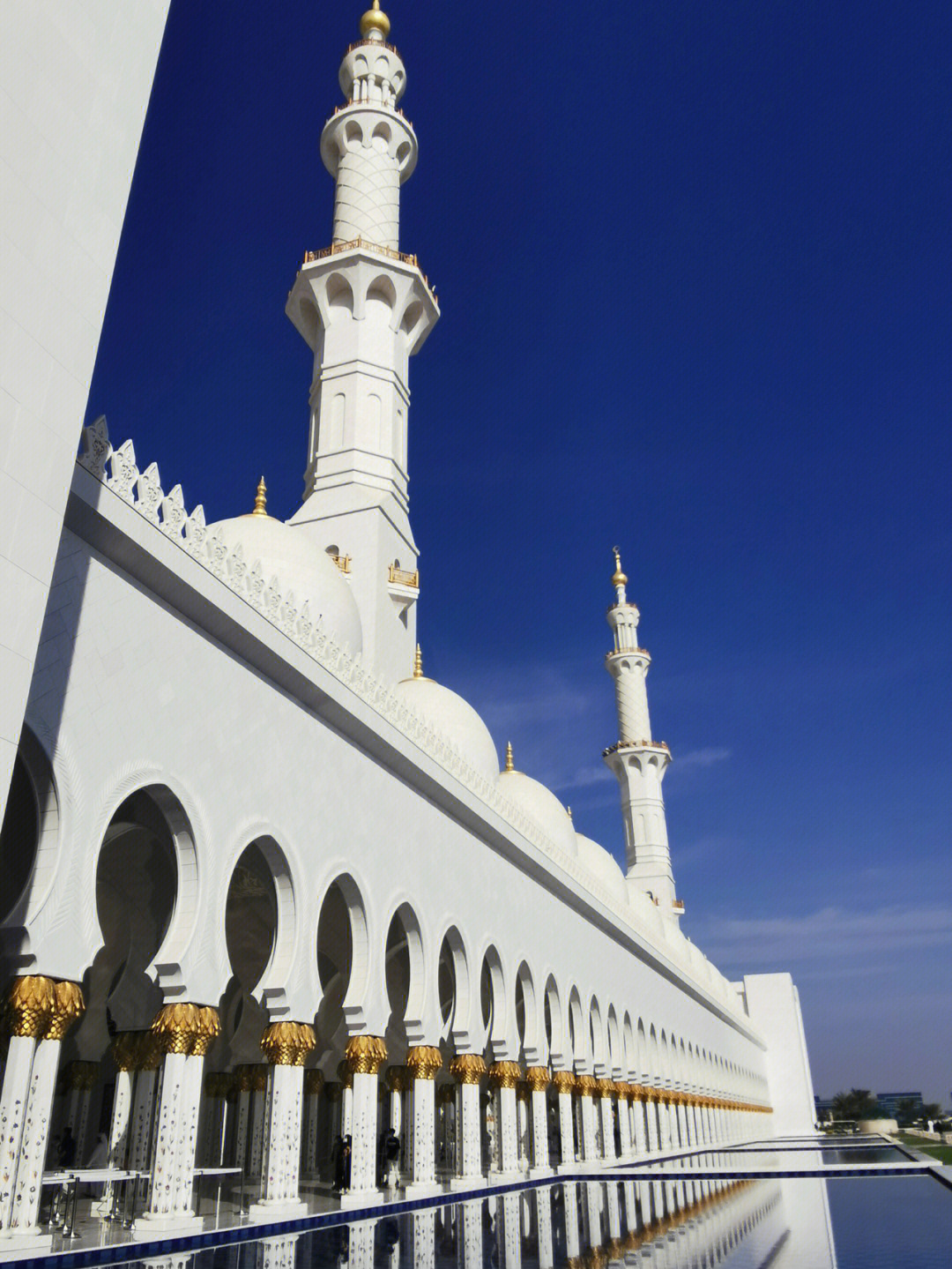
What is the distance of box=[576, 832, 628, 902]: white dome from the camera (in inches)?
885

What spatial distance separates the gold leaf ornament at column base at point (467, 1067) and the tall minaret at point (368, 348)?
6.07 meters

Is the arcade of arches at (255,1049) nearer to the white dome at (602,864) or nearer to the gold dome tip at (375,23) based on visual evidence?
the white dome at (602,864)

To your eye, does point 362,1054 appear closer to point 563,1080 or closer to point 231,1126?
point 231,1126

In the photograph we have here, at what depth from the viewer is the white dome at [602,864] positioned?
22.5 m

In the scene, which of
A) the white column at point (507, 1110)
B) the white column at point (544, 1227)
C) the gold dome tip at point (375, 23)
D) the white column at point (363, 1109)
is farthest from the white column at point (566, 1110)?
the gold dome tip at point (375, 23)

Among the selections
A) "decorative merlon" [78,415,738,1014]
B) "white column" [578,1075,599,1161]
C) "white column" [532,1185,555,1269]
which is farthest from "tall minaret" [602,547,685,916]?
"white column" [532,1185,555,1269]

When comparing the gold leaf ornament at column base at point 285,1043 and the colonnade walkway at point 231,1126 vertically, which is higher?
the gold leaf ornament at column base at point 285,1043

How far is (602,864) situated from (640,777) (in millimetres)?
10836

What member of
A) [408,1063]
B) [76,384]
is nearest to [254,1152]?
[408,1063]

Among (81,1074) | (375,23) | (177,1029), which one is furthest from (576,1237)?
(375,23)

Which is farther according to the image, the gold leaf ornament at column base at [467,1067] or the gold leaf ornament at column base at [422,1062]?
the gold leaf ornament at column base at [467,1067]

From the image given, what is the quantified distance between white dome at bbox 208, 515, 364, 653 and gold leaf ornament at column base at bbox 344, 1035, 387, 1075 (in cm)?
450

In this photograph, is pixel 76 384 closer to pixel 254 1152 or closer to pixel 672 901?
pixel 254 1152

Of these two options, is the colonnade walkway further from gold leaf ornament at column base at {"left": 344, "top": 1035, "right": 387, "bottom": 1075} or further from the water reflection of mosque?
the water reflection of mosque
